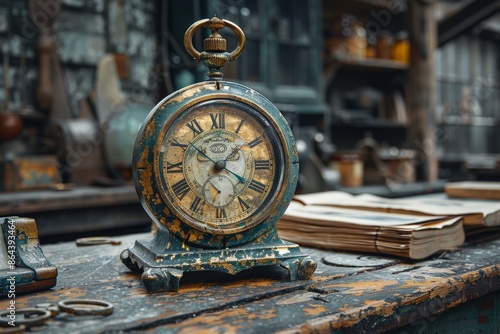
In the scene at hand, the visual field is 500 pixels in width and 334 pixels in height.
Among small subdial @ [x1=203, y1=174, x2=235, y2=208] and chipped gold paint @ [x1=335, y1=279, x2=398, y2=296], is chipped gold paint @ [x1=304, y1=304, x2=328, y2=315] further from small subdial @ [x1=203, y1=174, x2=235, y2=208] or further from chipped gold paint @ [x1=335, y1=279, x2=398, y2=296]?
small subdial @ [x1=203, y1=174, x2=235, y2=208]

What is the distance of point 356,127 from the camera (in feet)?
20.6

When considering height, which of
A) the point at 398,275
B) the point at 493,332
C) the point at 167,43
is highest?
the point at 167,43

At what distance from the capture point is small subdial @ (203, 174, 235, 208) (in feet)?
3.92

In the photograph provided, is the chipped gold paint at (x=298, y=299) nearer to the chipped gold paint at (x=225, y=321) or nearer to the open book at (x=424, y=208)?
the chipped gold paint at (x=225, y=321)

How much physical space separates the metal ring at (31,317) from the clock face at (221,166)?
327 millimetres

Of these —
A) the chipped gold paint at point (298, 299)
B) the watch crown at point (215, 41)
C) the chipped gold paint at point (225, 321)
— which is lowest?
the chipped gold paint at point (298, 299)

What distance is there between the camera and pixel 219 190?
120cm

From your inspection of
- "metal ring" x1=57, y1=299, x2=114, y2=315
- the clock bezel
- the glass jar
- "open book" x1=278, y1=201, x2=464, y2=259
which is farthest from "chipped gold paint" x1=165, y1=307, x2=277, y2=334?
the glass jar

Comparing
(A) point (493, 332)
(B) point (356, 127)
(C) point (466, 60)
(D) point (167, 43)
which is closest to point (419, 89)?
(B) point (356, 127)

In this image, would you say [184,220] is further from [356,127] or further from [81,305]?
[356,127]

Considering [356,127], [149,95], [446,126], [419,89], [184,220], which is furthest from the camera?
[446,126]

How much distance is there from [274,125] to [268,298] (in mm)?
366

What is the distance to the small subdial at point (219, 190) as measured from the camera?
120 centimetres

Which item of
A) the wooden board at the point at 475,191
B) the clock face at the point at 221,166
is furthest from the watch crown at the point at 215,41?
the wooden board at the point at 475,191
